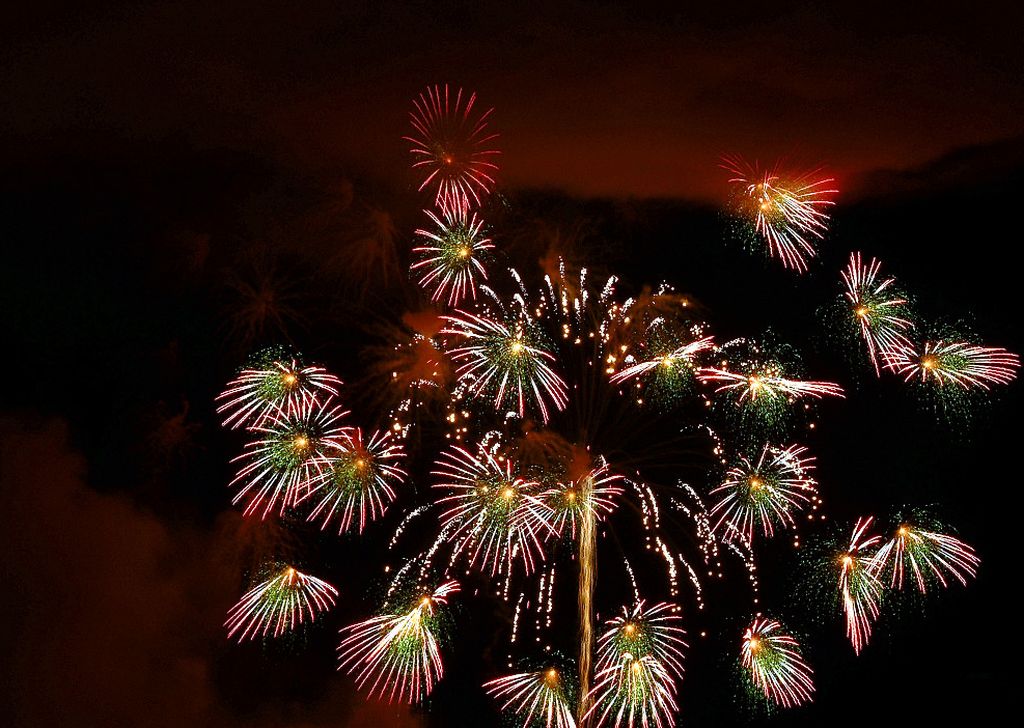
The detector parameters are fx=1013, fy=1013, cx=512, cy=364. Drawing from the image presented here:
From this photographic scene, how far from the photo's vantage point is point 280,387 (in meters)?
9.29

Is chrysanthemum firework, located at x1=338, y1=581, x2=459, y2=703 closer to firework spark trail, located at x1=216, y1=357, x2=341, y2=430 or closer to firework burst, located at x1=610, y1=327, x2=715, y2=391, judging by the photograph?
firework spark trail, located at x1=216, y1=357, x2=341, y2=430

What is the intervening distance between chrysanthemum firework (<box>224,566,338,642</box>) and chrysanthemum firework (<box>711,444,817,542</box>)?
407 cm

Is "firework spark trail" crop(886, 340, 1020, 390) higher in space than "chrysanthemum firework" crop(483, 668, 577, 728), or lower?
higher

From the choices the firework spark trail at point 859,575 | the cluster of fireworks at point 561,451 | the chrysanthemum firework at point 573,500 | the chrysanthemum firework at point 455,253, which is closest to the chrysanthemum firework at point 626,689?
the cluster of fireworks at point 561,451

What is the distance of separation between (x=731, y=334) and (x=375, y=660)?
5.06 meters

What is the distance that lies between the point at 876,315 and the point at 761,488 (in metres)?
2.07

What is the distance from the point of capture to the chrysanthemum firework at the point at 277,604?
9.95 m

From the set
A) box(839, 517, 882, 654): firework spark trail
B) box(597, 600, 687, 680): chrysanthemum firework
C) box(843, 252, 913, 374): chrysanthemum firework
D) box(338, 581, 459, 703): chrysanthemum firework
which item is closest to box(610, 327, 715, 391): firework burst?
box(843, 252, 913, 374): chrysanthemum firework

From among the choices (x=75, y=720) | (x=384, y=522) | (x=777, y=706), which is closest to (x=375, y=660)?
(x=384, y=522)

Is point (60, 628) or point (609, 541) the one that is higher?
point (609, 541)

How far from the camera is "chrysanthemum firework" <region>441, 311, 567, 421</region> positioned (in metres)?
9.05

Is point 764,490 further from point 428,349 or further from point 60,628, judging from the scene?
point 60,628

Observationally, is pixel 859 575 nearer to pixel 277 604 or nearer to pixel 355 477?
pixel 355 477

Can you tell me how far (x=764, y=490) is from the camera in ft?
32.9
